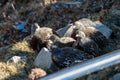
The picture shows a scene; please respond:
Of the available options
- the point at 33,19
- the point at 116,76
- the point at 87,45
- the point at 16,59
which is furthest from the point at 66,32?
the point at 116,76

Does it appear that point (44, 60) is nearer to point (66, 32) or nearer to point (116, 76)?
point (66, 32)

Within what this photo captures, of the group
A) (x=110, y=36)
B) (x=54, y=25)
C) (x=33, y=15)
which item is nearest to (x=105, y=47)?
(x=110, y=36)

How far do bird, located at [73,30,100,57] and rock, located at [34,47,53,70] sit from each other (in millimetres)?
524

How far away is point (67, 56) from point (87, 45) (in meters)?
0.49

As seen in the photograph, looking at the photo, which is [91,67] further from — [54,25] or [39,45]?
[54,25]

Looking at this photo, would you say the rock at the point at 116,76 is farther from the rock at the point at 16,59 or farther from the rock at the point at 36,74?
the rock at the point at 16,59

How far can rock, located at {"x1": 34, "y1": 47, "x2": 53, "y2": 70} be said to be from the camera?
20.0 ft

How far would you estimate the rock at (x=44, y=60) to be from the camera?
20.0 feet

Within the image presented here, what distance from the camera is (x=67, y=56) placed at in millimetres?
5949

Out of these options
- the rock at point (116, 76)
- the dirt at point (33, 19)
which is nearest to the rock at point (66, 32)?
the dirt at point (33, 19)

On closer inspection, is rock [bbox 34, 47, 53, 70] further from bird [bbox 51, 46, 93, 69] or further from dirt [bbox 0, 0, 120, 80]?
dirt [bbox 0, 0, 120, 80]

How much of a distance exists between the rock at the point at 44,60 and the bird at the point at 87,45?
0.52 meters

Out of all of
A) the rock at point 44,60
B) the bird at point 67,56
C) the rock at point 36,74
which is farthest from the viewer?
the rock at point 44,60

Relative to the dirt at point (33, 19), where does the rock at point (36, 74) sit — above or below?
above
